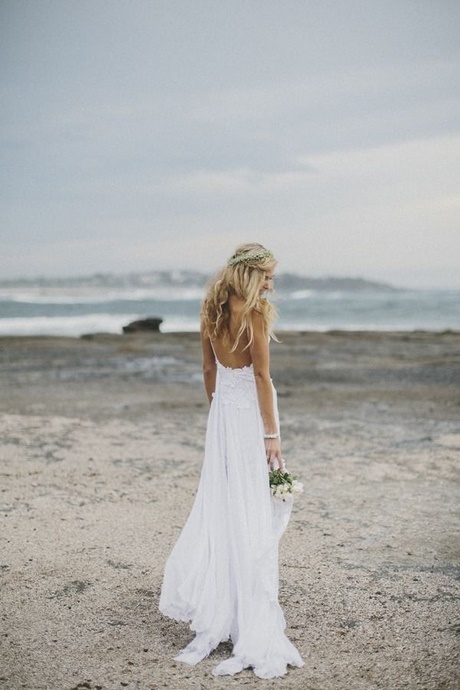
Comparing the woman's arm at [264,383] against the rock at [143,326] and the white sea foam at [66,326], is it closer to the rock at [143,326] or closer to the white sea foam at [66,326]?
the rock at [143,326]

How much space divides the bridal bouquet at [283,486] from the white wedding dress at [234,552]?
0.05 metres

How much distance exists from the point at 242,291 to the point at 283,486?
105 cm

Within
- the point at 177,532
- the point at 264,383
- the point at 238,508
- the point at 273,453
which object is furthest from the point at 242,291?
the point at 177,532

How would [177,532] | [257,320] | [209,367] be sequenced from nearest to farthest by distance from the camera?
[257,320]
[209,367]
[177,532]

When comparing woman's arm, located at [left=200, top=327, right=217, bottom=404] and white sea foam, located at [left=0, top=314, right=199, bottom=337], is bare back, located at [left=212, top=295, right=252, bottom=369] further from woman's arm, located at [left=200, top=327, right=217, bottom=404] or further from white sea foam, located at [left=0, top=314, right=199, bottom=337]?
white sea foam, located at [left=0, top=314, right=199, bottom=337]

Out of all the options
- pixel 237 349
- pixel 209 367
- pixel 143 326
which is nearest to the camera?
pixel 237 349

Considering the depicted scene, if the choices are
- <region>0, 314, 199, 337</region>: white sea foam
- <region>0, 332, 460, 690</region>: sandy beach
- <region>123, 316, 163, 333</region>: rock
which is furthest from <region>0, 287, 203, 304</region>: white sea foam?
<region>0, 332, 460, 690</region>: sandy beach

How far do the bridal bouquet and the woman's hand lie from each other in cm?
4

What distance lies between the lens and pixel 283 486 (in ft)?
11.6

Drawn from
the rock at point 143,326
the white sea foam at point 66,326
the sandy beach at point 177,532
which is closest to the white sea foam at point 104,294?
the white sea foam at point 66,326

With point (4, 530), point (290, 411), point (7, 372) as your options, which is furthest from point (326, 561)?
point (7, 372)

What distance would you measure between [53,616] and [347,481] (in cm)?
390

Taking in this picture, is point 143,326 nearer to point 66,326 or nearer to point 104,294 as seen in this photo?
point 66,326

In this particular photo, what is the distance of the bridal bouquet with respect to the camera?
3537 millimetres
